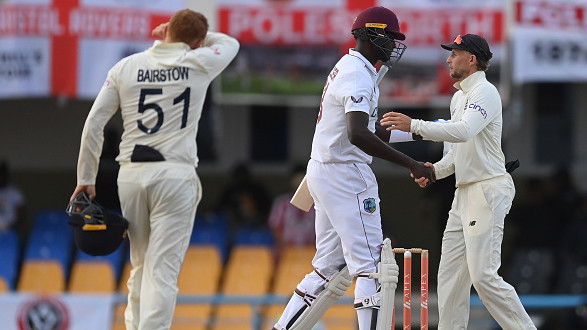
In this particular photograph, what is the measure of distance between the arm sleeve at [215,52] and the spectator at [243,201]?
6.10 meters

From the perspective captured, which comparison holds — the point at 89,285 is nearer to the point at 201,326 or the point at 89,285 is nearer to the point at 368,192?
the point at 201,326

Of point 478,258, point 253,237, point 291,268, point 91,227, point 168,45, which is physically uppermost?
point 168,45

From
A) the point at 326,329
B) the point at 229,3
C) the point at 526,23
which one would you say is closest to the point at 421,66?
the point at 526,23

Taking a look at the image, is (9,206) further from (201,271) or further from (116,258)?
(201,271)

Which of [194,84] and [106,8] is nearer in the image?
[194,84]

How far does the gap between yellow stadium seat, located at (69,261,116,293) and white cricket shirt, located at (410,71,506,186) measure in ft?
20.1

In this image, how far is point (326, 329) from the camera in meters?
10.3

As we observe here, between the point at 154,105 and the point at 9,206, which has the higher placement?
the point at 154,105

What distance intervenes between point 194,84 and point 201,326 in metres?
4.91

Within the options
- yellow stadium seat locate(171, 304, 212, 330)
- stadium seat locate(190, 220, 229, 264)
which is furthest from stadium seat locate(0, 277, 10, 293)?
stadium seat locate(190, 220, 229, 264)

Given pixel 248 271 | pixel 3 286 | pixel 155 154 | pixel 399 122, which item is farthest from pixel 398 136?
pixel 3 286

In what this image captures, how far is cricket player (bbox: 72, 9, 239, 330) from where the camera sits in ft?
19.8

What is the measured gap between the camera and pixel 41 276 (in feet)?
37.1

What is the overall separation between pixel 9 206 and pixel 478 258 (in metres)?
7.88
